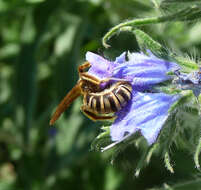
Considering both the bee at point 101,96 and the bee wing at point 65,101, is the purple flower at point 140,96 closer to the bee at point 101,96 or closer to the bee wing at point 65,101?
the bee at point 101,96

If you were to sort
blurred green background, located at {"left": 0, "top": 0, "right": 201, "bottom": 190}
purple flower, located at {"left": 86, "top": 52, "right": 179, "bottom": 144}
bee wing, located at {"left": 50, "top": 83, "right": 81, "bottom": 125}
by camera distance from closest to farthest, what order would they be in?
1. purple flower, located at {"left": 86, "top": 52, "right": 179, "bottom": 144}
2. bee wing, located at {"left": 50, "top": 83, "right": 81, "bottom": 125}
3. blurred green background, located at {"left": 0, "top": 0, "right": 201, "bottom": 190}

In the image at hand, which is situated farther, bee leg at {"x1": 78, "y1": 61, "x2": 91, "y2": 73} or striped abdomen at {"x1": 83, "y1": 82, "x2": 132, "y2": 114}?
bee leg at {"x1": 78, "y1": 61, "x2": 91, "y2": 73}

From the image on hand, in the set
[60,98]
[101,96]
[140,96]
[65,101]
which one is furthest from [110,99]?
[60,98]

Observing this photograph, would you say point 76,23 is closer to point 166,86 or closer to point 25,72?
point 25,72

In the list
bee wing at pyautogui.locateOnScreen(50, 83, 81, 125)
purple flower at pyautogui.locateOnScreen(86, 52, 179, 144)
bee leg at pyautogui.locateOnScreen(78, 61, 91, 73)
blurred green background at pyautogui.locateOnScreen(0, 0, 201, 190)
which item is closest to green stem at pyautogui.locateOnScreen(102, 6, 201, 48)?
purple flower at pyautogui.locateOnScreen(86, 52, 179, 144)

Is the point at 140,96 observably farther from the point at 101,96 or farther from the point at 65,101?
the point at 65,101

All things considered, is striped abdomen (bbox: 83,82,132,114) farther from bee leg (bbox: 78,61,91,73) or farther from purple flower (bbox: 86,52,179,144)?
bee leg (bbox: 78,61,91,73)
